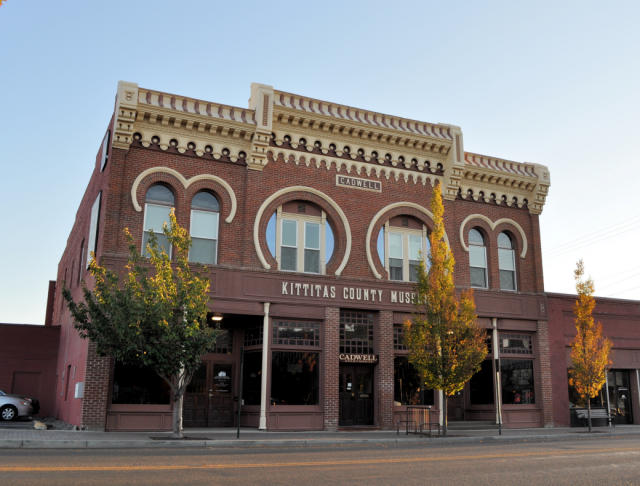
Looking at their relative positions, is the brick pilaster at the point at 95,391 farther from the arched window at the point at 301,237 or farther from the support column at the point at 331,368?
the support column at the point at 331,368

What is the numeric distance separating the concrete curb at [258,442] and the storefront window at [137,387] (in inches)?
158

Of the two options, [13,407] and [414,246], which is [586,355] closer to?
[414,246]

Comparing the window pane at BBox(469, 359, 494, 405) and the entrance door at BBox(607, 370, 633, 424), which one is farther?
the entrance door at BBox(607, 370, 633, 424)

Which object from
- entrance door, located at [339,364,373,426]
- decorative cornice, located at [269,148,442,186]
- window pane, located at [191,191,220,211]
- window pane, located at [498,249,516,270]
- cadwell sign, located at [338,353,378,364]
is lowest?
entrance door, located at [339,364,373,426]

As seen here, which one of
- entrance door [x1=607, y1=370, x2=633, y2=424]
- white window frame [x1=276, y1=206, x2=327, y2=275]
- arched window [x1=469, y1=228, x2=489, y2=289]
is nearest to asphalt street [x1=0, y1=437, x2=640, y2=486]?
white window frame [x1=276, y1=206, x2=327, y2=275]

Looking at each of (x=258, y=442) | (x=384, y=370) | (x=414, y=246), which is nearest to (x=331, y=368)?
(x=384, y=370)

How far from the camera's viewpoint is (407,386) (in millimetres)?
24125

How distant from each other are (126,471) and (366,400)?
14.7 metres

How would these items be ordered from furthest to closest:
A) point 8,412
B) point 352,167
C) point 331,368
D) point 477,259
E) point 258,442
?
point 477,259, point 8,412, point 352,167, point 331,368, point 258,442

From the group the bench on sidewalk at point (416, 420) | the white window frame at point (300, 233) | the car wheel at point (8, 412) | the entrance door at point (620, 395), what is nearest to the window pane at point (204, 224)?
the white window frame at point (300, 233)

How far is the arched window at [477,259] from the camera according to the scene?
89.4ft

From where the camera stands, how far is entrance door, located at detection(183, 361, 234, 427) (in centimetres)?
2216

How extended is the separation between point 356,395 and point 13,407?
1415 cm

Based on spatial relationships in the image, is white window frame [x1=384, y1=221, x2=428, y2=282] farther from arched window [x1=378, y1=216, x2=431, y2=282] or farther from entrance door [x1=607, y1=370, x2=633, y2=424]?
entrance door [x1=607, y1=370, x2=633, y2=424]
